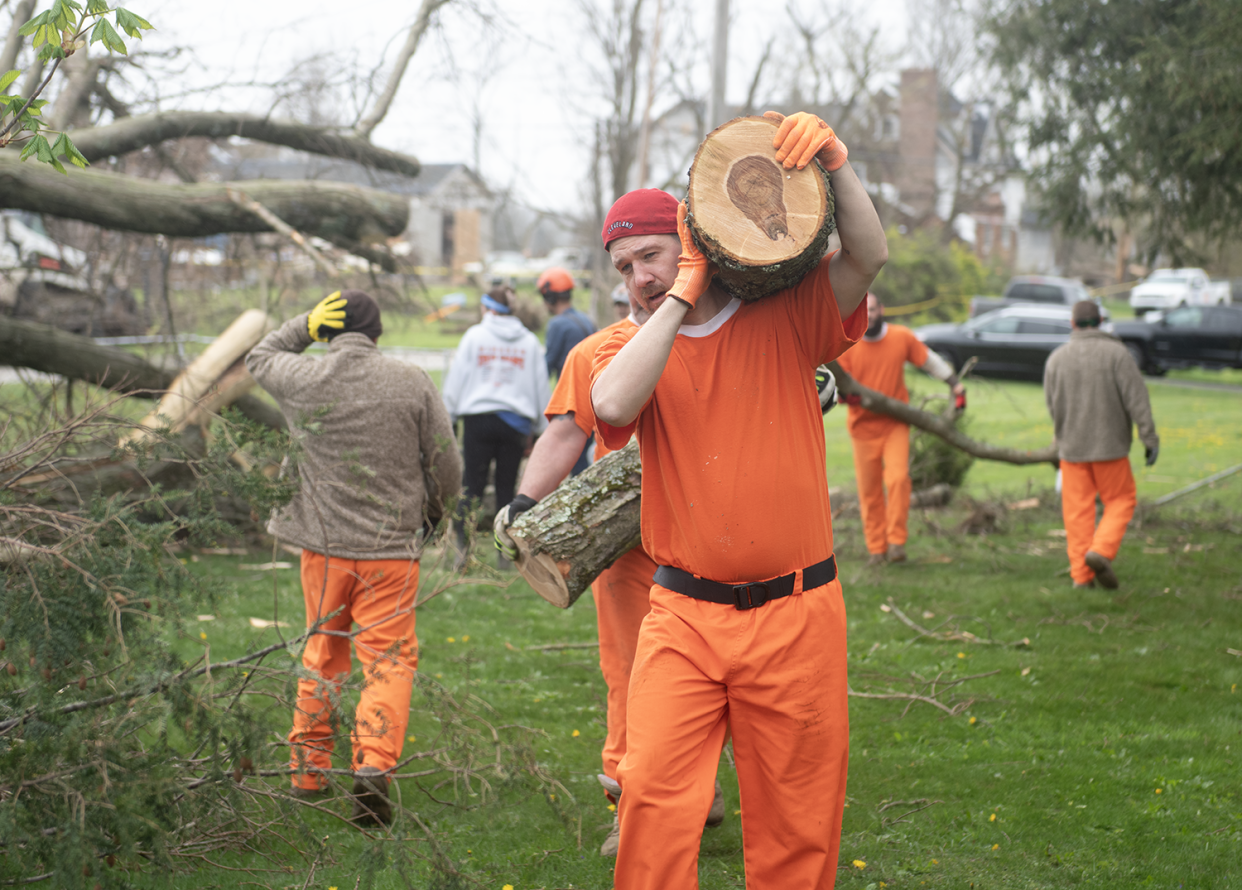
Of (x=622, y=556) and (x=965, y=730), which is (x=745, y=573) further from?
(x=965, y=730)

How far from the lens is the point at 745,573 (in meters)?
2.53

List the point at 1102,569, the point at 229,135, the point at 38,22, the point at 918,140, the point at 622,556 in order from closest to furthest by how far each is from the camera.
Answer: the point at 38,22 < the point at 622,556 < the point at 1102,569 < the point at 229,135 < the point at 918,140

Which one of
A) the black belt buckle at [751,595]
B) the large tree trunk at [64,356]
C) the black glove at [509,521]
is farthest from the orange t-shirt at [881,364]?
the black belt buckle at [751,595]

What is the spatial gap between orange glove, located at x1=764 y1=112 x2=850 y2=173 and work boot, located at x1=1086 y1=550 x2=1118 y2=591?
5.37 meters

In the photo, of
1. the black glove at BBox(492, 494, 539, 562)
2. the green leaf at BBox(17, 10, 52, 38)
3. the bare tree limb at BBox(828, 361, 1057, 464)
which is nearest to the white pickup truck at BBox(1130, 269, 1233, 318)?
the bare tree limb at BBox(828, 361, 1057, 464)

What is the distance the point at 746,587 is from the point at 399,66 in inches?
270

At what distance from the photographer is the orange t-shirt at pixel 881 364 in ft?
26.0

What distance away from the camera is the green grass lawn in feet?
11.7

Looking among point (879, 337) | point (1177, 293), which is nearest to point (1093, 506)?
point (879, 337)

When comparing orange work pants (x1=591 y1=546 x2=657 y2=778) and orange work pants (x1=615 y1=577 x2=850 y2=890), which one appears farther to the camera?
orange work pants (x1=591 y1=546 x2=657 y2=778)

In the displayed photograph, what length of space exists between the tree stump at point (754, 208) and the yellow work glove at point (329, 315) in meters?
2.05

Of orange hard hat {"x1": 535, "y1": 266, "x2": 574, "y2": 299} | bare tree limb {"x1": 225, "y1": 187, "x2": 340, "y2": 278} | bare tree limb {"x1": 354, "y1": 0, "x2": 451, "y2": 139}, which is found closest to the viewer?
bare tree limb {"x1": 225, "y1": 187, "x2": 340, "y2": 278}

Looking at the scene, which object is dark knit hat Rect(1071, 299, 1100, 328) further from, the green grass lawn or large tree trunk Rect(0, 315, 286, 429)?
large tree trunk Rect(0, 315, 286, 429)

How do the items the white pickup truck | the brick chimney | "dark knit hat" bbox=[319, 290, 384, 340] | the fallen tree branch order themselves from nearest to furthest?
1. "dark knit hat" bbox=[319, 290, 384, 340]
2. the fallen tree branch
3. the white pickup truck
4. the brick chimney
